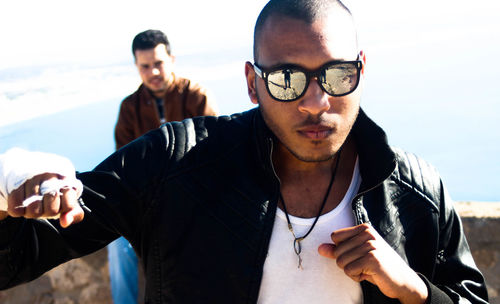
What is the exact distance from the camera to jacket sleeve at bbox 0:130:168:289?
1.39 m

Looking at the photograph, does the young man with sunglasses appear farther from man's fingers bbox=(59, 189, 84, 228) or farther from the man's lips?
man's fingers bbox=(59, 189, 84, 228)

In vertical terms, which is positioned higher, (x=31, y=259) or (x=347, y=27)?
(x=347, y=27)

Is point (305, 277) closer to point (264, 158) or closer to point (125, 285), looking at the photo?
point (264, 158)

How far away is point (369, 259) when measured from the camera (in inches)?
56.0

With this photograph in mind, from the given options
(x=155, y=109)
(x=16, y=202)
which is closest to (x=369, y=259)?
(x=16, y=202)

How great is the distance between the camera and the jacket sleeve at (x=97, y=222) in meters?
1.39

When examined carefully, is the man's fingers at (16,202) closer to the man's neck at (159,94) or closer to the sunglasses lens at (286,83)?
the sunglasses lens at (286,83)

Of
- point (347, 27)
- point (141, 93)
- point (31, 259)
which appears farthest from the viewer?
point (141, 93)

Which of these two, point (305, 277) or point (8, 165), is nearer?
point (8, 165)

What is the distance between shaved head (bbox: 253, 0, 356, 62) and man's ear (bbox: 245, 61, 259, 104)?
0.21 feet

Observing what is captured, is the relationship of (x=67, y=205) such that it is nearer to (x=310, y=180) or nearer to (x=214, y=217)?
(x=214, y=217)

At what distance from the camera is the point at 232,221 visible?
5.13ft

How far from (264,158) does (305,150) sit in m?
0.13

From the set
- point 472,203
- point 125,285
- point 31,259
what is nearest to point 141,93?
point 125,285
